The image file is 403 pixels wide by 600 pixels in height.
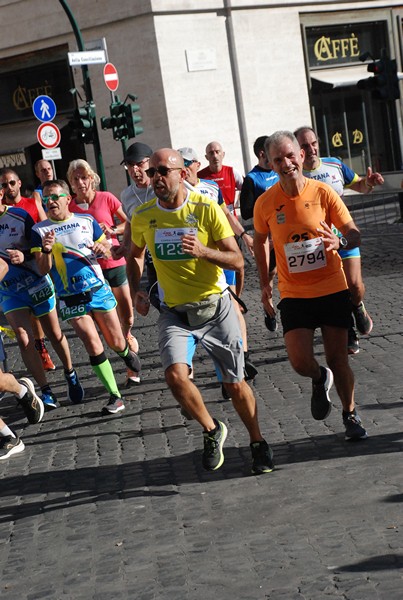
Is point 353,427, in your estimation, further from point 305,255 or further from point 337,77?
point 337,77

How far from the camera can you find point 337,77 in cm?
3159

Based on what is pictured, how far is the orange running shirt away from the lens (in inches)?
273

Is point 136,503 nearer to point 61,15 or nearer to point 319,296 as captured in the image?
point 319,296

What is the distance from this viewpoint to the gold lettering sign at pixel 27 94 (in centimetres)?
3112

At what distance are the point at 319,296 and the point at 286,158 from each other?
33.8 inches

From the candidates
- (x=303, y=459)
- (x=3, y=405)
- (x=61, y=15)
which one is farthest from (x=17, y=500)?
(x=61, y=15)

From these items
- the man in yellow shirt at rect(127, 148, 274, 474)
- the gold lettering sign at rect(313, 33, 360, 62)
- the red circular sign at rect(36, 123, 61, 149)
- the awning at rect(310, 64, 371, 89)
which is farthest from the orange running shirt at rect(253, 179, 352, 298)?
the gold lettering sign at rect(313, 33, 360, 62)

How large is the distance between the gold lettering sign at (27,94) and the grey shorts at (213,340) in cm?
2508

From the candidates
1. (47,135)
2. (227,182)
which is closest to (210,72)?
(47,135)

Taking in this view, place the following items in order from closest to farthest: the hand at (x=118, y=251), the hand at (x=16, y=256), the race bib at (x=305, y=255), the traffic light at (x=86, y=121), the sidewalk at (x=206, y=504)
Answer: the sidewalk at (x=206, y=504) < the race bib at (x=305, y=255) < the hand at (x=118, y=251) < the hand at (x=16, y=256) < the traffic light at (x=86, y=121)

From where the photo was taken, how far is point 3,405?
10.2 m

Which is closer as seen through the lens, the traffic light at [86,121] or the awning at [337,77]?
the traffic light at [86,121]

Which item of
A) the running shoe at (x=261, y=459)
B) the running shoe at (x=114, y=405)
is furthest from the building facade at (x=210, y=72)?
the running shoe at (x=261, y=459)

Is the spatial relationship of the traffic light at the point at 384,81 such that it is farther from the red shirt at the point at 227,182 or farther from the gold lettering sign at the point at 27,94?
the gold lettering sign at the point at 27,94
